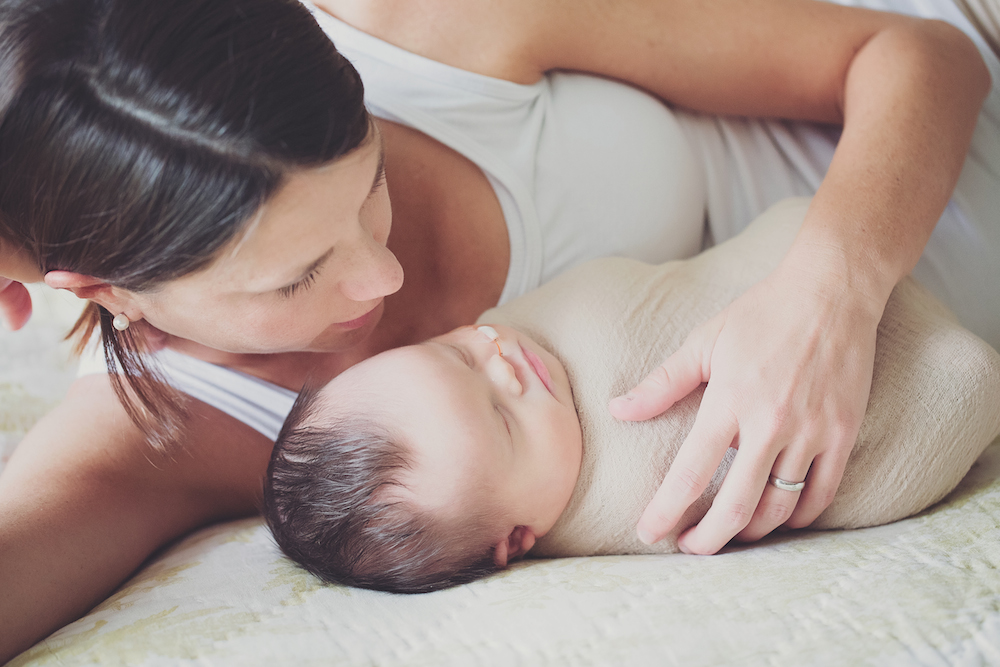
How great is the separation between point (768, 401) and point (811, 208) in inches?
13.6

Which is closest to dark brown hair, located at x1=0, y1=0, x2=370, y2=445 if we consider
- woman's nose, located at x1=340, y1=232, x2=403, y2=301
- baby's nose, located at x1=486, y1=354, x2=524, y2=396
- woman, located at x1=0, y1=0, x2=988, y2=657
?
woman, located at x1=0, y1=0, x2=988, y2=657

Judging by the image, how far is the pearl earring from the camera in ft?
3.36

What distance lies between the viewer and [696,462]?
2.81 feet

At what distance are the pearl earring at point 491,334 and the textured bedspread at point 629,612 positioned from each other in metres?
0.30

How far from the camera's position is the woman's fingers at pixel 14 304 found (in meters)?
0.99

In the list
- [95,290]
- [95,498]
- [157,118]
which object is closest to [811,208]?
[157,118]

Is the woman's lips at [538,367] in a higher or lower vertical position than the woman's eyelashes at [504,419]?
higher

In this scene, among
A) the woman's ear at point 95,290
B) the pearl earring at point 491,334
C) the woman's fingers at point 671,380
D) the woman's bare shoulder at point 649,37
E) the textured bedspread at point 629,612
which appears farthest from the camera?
the woman's bare shoulder at point 649,37

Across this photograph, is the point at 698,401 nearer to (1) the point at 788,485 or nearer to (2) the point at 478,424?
(1) the point at 788,485

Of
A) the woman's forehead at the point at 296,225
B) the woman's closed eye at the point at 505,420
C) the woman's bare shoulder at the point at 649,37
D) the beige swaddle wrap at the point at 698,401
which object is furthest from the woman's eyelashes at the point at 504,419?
the woman's bare shoulder at the point at 649,37

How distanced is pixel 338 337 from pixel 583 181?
1.74 feet

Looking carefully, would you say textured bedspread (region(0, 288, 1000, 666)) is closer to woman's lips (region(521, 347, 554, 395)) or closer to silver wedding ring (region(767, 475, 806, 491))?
silver wedding ring (region(767, 475, 806, 491))

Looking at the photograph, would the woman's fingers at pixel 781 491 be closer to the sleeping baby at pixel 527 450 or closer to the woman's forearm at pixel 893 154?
the sleeping baby at pixel 527 450

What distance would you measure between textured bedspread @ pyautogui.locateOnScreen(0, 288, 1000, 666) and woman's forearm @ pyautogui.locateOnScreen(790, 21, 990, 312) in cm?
35
